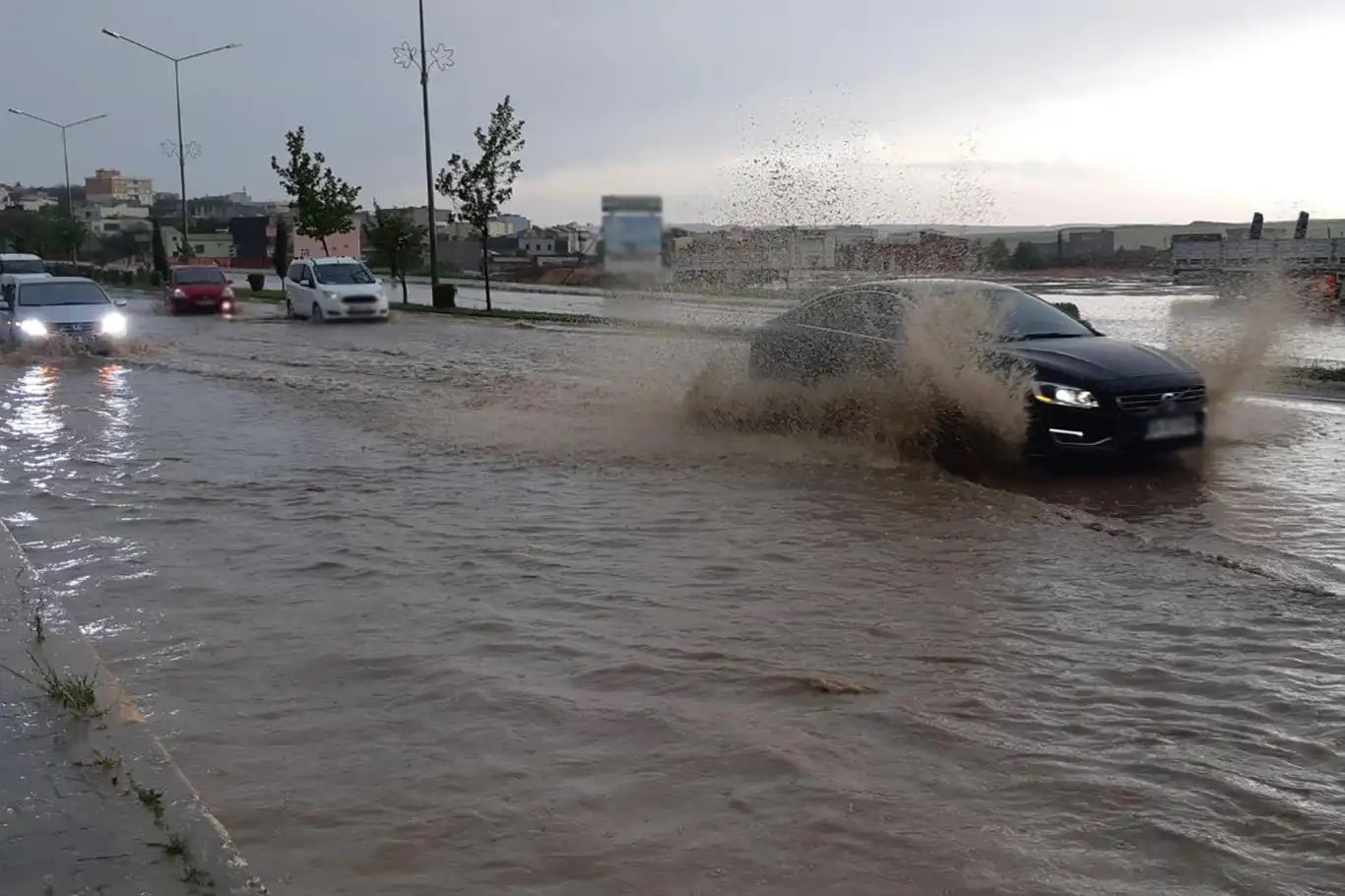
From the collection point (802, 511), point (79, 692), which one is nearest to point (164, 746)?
point (79, 692)

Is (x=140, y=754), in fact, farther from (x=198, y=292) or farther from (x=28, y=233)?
(x=28, y=233)

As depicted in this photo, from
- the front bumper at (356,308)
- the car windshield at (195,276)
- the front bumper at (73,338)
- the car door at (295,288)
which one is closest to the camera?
the front bumper at (73,338)

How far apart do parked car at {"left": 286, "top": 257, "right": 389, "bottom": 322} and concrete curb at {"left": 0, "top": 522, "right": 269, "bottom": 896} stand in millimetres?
24270

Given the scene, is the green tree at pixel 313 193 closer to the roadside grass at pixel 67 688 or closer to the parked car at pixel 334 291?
the parked car at pixel 334 291

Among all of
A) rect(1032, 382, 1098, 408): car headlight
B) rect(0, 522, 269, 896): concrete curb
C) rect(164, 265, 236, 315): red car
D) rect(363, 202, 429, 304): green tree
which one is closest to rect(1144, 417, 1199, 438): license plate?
rect(1032, 382, 1098, 408): car headlight

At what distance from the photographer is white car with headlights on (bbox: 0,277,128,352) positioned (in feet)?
71.6

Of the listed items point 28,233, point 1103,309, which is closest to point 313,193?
point 1103,309

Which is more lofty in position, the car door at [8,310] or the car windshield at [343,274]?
the car windshield at [343,274]

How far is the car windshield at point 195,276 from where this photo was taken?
3597cm

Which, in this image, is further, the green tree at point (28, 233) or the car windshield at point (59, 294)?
the green tree at point (28, 233)

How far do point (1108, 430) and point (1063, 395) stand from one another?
0.40 metres

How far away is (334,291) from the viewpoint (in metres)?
30.5

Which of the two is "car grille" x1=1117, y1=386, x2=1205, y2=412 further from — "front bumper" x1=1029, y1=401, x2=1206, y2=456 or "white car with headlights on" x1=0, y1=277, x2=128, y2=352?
"white car with headlights on" x1=0, y1=277, x2=128, y2=352

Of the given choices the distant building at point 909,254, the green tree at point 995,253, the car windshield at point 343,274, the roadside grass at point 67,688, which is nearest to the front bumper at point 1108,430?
the distant building at point 909,254
